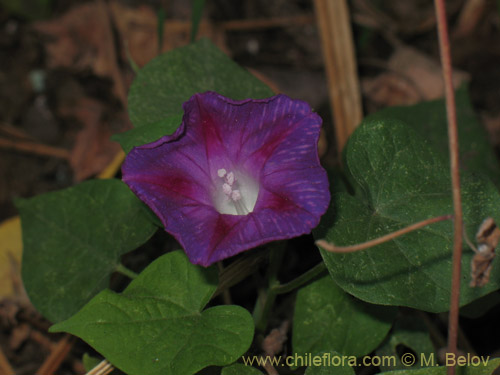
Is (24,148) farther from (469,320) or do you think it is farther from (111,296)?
(469,320)

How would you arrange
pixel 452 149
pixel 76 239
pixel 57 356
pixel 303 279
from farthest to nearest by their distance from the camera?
pixel 57 356, pixel 76 239, pixel 303 279, pixel 452 149

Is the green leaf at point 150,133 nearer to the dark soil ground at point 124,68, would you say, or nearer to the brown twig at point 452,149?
the brown twig at point 452,149

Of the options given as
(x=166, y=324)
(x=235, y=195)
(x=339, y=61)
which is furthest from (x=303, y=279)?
(x=339, y=61)

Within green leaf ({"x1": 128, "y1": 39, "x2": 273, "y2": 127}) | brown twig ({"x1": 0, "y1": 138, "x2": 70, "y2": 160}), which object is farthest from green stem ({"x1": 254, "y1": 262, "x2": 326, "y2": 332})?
brown twig ({"x1": 0, "y1": 138, "x2": 70, "y2": 160})

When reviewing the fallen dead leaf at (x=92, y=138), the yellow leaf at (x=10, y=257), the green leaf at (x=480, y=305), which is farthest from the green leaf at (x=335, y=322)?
the fallen dead leaf at (x=92, y=138)

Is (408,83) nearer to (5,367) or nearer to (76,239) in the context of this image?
(76,239)

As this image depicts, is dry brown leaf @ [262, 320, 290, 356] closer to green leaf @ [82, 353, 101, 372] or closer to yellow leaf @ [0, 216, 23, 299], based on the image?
green leaf @ [82, 353, 101, 372]

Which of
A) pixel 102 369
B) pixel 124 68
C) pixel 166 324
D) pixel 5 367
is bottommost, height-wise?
pixel 5 367
